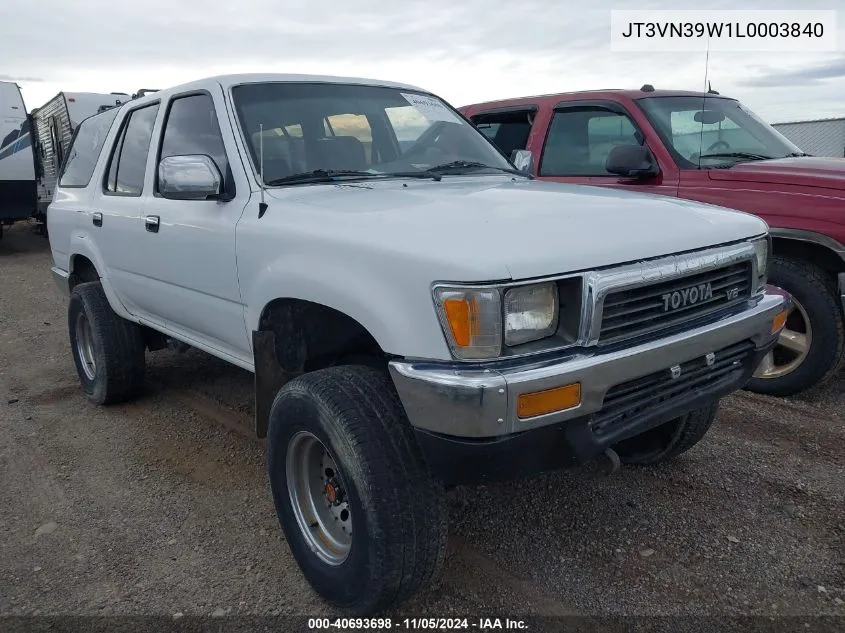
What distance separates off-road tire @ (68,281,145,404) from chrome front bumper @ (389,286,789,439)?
3061mm

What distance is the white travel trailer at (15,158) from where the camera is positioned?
13195 millimetres

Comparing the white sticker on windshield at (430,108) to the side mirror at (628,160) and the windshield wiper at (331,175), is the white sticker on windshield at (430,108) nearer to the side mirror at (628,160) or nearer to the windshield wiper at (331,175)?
the windshield wiper at (331,175)

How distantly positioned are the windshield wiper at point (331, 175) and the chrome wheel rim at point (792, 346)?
260 centimetres

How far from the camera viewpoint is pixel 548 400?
205 cm

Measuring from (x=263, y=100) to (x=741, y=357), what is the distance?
7.65 feet

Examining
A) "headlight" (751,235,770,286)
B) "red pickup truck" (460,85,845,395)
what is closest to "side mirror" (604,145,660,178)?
"red pickup truck" (460,85,845,395)

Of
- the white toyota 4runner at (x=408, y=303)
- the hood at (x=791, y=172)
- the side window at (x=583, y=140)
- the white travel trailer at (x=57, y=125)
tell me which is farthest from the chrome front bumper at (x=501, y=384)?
the white travel trailer at (x=57, y=125)

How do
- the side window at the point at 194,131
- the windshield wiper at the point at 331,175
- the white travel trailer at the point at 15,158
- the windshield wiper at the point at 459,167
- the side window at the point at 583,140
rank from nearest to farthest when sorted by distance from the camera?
1. the windshield wiper at the point at 331,175
2. the side window at the point at 194,131
3. the windshield wiper at the point at 459,167
4. the side window at the point at 583,140
5. the white travel trailer at the point at 15,158

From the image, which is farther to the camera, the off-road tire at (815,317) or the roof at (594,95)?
the roof at (594,95)

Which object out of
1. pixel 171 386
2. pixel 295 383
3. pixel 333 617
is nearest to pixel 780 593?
pixel 333 617

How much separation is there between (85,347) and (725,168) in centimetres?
454

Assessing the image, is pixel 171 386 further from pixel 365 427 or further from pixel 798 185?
pixel 798 185

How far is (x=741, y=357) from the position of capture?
2.71 metres

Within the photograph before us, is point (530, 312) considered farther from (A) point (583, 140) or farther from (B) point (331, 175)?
(A) point (583, 140)
